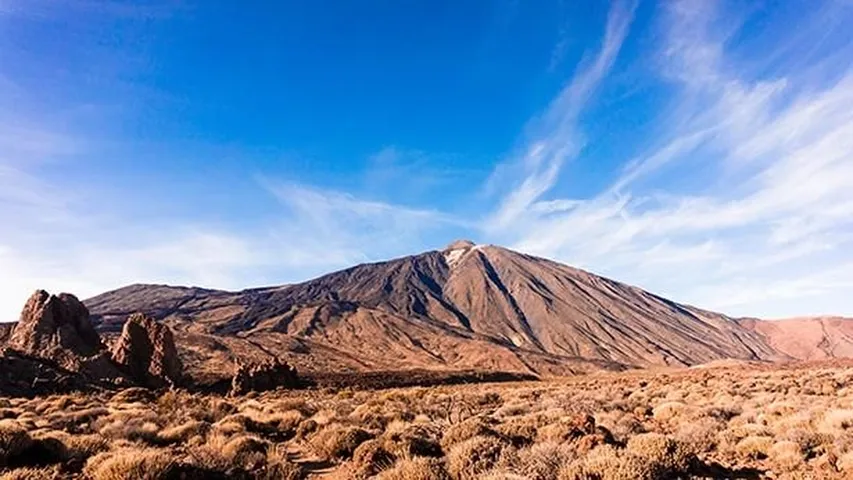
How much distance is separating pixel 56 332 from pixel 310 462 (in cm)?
3977

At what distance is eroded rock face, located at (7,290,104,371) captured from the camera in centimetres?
4034

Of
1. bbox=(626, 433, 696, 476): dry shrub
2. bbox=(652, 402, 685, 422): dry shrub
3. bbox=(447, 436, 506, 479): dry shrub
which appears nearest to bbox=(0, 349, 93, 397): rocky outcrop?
bbox=(447, 436, 506, 479): dry shrub

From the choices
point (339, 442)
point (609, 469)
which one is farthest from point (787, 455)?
point (339, 442)

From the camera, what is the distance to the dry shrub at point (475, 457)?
914 centimetres

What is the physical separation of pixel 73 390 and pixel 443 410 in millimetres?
24797

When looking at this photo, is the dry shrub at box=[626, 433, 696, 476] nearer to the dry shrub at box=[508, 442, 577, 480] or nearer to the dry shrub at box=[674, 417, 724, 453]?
the dry shrub at box=[508, 442, 577, 480]

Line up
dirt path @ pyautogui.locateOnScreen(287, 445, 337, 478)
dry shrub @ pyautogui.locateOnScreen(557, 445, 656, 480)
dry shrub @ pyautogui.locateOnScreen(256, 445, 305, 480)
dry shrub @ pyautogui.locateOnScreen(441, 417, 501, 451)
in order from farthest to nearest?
dry shrub @ pyautogui.locateOnScreen(441, 417, 501, 451) → dirt path @ pyautogui.locateOnScreen(287, 445, 337, 478) → dry shrub @ pyautogui.locateOnScreen(256, 445, 305, 480) → dry shrub @ pyautogui.locateOnScreen(557, 445, 656, 480)

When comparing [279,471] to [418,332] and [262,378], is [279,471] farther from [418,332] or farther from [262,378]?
[418,332]

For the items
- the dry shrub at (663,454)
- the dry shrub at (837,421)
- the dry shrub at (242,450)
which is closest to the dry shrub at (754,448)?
the dry shrub at (837,421)

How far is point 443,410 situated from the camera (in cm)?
2219

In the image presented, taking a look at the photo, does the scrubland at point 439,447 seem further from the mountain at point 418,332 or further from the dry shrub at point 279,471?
the mountain at point 418,332

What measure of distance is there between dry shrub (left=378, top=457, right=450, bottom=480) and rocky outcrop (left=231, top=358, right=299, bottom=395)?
34.3 m

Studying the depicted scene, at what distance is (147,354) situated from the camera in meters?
42.6

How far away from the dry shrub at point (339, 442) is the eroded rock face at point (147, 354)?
33.0 meters
